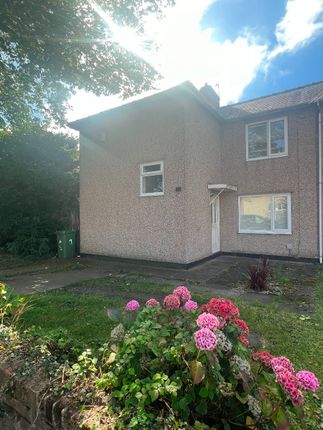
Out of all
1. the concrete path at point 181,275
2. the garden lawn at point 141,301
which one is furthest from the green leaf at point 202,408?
the concrete path at point 181,275

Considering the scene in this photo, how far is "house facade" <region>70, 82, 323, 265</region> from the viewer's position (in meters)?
8.27

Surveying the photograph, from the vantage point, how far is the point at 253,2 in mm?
7023

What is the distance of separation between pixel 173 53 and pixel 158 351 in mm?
9495

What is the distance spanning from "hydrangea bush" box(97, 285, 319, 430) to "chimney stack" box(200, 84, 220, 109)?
34.6ft

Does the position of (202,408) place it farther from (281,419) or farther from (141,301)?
(141,301)

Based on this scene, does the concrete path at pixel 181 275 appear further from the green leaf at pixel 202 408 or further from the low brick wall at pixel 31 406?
the green leaf at pixel 202 408

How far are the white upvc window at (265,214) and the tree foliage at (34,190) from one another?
7.30 m

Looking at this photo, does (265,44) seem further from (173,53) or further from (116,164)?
(116,164)

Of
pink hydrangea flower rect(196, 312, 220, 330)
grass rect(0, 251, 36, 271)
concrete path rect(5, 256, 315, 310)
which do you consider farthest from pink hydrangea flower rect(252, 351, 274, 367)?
grass rect(0, 251, 36, 271)

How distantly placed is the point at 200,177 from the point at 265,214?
3025 mm

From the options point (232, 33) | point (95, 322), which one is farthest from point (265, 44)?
point (95, 322)

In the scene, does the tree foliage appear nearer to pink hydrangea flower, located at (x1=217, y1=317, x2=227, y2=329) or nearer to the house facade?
the house facade

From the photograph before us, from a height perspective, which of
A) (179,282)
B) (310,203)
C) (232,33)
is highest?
(232,33)

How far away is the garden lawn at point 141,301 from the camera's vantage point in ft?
10.2
